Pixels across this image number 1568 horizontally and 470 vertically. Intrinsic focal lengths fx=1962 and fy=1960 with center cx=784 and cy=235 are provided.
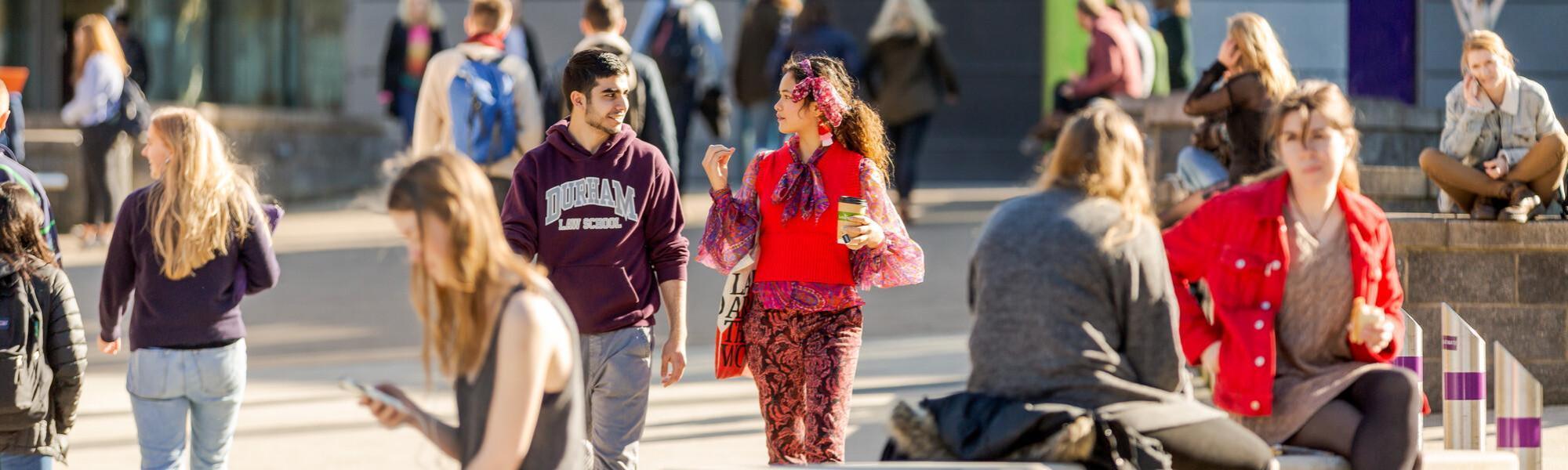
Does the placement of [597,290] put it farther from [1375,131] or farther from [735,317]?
[1375,131]

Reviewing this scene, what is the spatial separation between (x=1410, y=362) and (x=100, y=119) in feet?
35.3

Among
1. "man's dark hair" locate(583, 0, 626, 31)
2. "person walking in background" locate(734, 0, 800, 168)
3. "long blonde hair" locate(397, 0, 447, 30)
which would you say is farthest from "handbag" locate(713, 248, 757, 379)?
"long blonde hair" locate(397, 0, 447, 30)

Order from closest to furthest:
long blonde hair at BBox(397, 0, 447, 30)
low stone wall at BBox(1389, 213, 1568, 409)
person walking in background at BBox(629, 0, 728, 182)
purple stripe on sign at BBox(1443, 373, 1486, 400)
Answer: purple stripe on sign at BBox(1443, 373, 1486, 400) → low stone wall at BBox(1389, 213, 1568, 409) → person walking in background at BBox(629, 0, 728, 182) → long blonde hair at BBox(397, 0, 447, 30)

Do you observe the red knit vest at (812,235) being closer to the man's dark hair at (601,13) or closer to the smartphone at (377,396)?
the smartphone at (377,396)

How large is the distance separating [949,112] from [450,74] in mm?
12662

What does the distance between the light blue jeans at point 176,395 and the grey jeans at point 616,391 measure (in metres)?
1.04

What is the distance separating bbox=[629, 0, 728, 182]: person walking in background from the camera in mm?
12609

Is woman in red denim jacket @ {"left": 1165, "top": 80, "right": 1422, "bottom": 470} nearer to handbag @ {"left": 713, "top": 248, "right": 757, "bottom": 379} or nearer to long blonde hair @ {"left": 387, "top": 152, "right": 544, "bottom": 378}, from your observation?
handbag @ {"left": 713, "top": 248, "right": 757, "bottom": 379}

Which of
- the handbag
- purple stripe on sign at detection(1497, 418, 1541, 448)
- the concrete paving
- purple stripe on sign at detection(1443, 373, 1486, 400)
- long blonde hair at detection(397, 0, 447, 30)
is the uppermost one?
long blonde hair at detection(397, 0, 447, 30)

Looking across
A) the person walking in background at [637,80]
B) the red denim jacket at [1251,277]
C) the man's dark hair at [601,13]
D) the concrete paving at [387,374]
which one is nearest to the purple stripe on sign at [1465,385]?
the concrete paving at [387,374]

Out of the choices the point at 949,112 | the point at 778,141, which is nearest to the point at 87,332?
the point at 778,141

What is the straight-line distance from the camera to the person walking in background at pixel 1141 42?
15047 millimetres

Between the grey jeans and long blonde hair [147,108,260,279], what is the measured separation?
1077 mm

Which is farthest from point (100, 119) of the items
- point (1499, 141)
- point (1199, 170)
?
point (1499, 141)
